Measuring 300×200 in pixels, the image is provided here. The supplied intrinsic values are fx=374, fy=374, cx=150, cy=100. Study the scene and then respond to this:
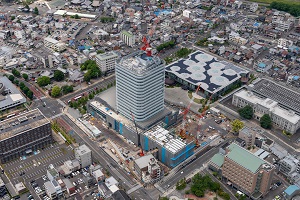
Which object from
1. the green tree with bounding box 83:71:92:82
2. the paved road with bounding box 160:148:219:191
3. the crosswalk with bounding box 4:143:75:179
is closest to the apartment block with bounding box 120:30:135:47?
the green tree with bounding box 83:71:92:82

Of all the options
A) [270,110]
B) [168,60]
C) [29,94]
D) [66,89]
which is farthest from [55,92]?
[270,110]

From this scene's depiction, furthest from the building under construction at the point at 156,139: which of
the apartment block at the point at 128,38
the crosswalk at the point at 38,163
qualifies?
the apartment block at the point at 128,38

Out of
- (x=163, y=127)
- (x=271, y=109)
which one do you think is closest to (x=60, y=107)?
(x=163, y=127)

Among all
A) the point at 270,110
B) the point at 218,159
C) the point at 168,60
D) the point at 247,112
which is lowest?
the point at 218,159

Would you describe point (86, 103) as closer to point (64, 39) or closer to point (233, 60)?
point (64, 39)

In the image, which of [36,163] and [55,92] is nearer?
[36,163]

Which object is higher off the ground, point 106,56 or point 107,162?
point 106,56

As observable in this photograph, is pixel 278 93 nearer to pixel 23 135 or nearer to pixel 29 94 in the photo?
pixel 23 135
